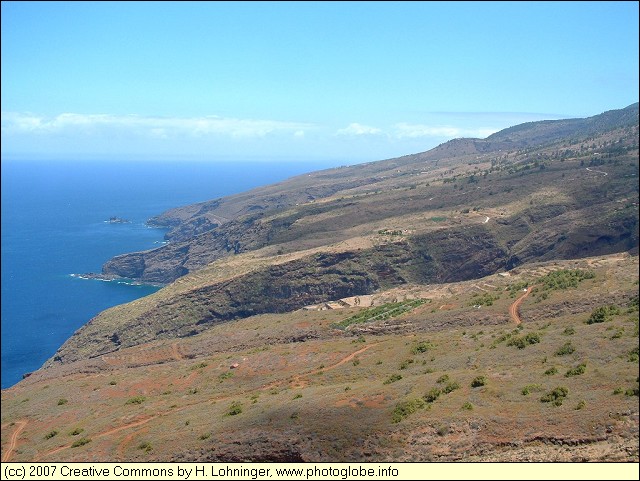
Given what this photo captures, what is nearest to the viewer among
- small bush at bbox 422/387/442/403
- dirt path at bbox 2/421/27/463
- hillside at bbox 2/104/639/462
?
hillside at bbox 2/104/639/462

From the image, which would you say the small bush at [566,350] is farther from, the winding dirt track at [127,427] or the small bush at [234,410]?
the small bush at [234,410]

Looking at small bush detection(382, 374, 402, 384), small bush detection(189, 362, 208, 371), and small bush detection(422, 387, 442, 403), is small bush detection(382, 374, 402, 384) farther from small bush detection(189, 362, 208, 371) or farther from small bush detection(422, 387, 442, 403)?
small bush detection(189, 362, 208, 371)

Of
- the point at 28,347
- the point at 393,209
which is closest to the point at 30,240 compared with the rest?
the point at 28,347

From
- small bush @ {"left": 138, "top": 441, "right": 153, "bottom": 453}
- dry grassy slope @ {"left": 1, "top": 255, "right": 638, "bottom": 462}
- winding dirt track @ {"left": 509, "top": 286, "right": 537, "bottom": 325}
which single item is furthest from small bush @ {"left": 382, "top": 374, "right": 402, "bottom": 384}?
winding dirt track @ {"left": 509, "top": 286, "right": 537, "bottom": 325}

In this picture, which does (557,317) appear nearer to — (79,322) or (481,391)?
(481,391)

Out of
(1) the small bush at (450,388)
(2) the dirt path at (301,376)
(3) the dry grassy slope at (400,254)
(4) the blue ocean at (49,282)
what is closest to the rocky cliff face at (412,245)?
(3) the dry grassy slope at (400,254)
